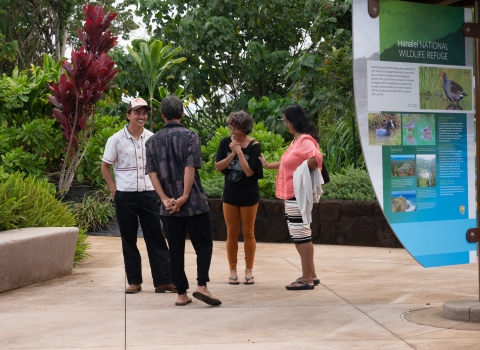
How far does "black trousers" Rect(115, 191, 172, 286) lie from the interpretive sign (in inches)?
105

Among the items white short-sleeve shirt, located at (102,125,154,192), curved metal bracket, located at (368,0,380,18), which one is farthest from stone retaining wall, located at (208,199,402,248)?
curved metal bracket, located at (368,0,380,18)

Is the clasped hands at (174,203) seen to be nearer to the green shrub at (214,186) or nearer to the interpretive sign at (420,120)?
the interpretive sign at (420,120)

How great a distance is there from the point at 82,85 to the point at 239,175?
21.6 ft

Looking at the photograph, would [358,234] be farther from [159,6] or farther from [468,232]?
[159,6]

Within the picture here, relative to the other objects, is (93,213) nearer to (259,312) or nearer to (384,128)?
(259,312)

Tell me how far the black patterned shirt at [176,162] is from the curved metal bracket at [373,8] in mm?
1942

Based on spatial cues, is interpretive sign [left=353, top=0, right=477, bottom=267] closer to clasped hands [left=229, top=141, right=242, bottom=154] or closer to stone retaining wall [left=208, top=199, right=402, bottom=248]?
clasped hands [left=229, top=141, right=242, bottom=154]

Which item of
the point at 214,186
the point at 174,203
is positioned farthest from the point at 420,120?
the point at 214,186

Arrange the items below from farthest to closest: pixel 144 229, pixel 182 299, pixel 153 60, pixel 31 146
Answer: pixel 153 60
pixel 31 146
pixel 144 229
pixel 182 299

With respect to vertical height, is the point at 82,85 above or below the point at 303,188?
above

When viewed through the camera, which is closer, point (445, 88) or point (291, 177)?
point (445, 88)

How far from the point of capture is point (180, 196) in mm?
7285

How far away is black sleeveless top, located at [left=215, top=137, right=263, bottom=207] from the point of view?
8469 mm

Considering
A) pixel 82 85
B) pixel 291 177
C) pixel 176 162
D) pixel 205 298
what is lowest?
pixel 205 298
